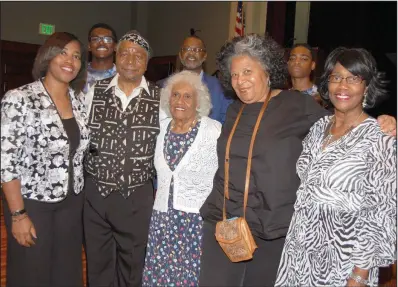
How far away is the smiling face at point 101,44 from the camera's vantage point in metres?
3.75

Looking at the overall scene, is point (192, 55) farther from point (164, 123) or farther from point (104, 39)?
point (164, 123)

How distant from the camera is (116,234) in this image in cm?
286

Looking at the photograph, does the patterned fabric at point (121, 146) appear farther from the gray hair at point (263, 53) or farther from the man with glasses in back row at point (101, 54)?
the man with glasses in back row at point (101, 54)

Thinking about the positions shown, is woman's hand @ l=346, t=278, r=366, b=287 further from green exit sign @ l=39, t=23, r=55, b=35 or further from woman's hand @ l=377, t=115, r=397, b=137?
green exit sign @ l=39, t=23, r=55, b=35

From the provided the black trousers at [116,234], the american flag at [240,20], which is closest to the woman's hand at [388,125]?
the black trousers at [116,234]

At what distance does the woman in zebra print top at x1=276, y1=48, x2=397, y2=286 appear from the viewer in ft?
5.95

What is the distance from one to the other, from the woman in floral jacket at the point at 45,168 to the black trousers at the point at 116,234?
161 millimetres

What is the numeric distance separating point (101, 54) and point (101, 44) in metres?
0.11

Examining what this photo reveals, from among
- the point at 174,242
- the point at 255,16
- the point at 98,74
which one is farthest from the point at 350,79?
the point at 255,16

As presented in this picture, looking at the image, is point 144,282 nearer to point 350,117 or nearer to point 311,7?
point 350,117

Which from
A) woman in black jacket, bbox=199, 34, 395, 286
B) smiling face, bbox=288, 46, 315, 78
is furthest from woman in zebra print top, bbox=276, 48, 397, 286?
smiling face, bbox=288, 46, 315, 78

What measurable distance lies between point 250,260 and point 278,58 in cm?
106

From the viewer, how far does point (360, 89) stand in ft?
6.48

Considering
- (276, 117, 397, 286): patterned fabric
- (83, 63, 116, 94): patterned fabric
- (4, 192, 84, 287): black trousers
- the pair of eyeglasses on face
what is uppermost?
(83, 63, 116, 94): patterned fabric
